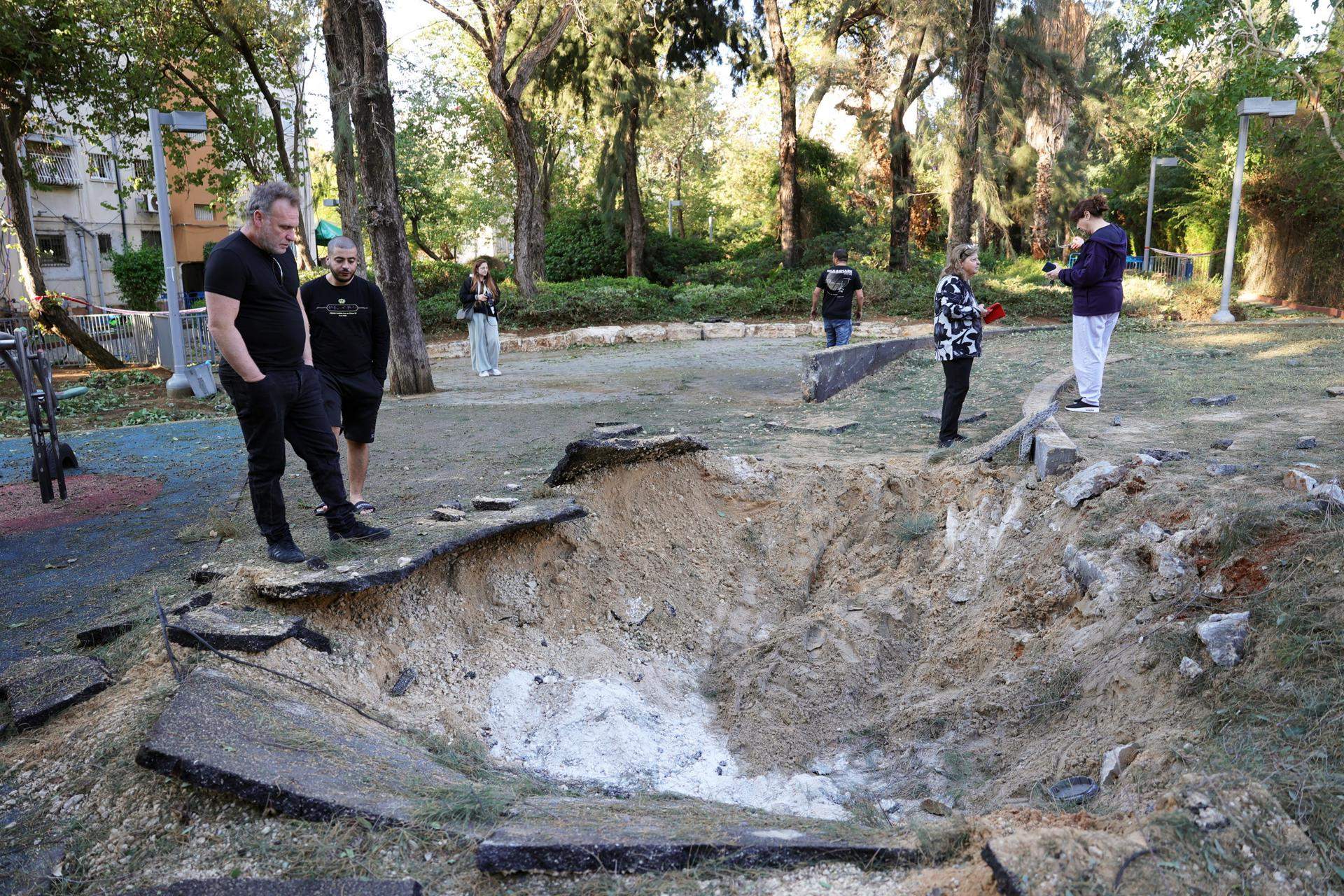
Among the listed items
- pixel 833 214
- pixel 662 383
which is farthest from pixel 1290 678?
pixel 833 214

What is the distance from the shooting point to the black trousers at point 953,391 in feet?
23.1

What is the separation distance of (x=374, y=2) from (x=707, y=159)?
35.5 meters

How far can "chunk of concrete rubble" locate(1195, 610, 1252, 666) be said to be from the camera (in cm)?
342

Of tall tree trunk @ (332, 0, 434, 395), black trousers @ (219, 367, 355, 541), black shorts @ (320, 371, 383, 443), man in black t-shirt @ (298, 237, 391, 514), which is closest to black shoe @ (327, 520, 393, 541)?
black trousers @ (219, 367, 355, 541)

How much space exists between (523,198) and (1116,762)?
20396 mm

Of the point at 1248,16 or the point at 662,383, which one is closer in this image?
the point at 662,383

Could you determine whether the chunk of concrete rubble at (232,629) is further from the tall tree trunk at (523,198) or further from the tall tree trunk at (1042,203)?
the tall tree trunk at (1042,203)

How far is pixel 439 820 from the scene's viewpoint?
9.16 ft

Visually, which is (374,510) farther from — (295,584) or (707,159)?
(707,159)

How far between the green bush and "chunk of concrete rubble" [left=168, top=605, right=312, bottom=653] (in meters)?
27.5

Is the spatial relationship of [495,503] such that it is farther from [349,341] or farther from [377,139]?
[377,139]

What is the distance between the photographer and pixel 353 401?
19.0 feet

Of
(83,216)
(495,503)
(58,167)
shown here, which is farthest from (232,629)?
(83,216)

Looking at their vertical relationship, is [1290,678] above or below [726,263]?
below
